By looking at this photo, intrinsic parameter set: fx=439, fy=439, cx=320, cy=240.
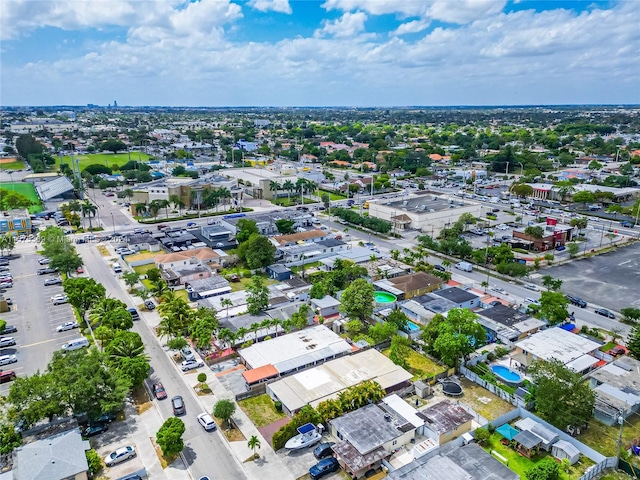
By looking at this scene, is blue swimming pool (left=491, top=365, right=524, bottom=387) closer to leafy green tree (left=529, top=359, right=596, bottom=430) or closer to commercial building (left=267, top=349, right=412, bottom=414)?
leafy green tree (left=529, top=359, right=596, bottom=430)

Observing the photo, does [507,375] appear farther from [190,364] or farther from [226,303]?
[226,303]

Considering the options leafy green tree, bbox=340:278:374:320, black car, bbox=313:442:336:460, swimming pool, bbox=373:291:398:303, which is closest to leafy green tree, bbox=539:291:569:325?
swimming pool, bbox=373:291:398:303

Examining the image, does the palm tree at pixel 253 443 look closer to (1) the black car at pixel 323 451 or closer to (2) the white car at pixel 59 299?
(1) the black car at pixel 323 451

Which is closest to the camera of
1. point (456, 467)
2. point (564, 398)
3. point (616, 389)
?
point (456, 467)

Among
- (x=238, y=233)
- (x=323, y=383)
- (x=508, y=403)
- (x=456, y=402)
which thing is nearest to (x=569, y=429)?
(x=508, y=403)

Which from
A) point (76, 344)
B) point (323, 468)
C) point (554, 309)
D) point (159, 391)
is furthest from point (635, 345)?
point (76, 344)

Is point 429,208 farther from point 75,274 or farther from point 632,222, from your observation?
point 75,274
